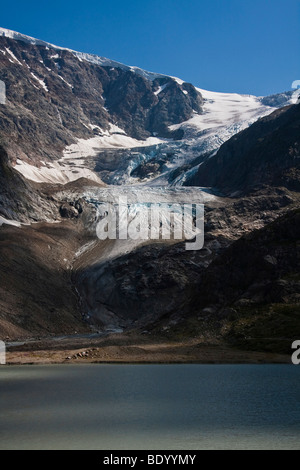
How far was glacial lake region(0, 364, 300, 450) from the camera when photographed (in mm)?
31203

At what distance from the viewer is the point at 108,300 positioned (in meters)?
154

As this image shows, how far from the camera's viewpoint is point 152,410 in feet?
134

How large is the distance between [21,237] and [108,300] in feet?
103

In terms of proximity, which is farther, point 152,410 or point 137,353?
point 137,353

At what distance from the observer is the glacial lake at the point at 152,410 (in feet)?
102
